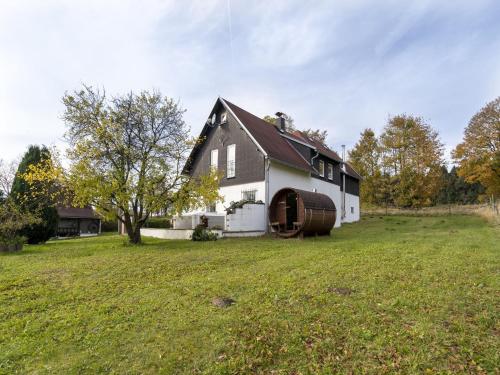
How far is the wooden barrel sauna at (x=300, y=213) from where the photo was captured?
13969 millimetres

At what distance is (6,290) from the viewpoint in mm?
6137

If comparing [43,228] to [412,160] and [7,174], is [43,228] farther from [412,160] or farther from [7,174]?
[412,160]

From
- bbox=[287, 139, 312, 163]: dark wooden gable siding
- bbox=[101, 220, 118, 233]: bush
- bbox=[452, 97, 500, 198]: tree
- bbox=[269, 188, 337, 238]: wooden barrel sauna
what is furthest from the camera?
bbox=[101, 220, 118, 233]: bush

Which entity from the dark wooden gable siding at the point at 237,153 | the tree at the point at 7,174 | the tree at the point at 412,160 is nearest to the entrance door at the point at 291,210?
the dark wooden gable siding at the point at 237,153

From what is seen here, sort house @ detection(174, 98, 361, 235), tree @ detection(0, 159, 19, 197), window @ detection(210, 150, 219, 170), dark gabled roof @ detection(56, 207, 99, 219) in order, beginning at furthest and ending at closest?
dark gabled roof @ detection(56, 207, 99, 219), tree @ detection(0, 159, 19, 197), window @ detection(210, 150, 219, 170), house @ detection(174, 98, 361, 235)

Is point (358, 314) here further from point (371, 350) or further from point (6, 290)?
point (6, 290)

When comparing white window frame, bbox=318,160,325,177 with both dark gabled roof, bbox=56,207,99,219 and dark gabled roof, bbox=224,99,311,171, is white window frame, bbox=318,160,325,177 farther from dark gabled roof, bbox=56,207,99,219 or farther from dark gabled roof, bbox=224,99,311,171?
dark gabled roof, bbox=56,207,99,219

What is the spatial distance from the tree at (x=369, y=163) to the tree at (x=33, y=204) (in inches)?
1253

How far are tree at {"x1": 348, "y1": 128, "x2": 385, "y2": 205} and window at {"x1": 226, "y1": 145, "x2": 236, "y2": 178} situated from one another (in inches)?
903

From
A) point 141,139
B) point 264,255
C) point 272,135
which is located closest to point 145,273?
point 264,255

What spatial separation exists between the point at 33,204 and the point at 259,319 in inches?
614

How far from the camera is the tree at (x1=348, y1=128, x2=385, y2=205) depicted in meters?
36.3

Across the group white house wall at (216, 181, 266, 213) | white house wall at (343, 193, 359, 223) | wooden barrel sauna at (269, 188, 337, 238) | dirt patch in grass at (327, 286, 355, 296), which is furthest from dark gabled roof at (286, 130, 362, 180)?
dirt patch in grass at (327, 286, 355, 296)

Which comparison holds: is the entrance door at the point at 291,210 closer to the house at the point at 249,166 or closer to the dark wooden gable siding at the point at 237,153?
the house at the point at 249,166
